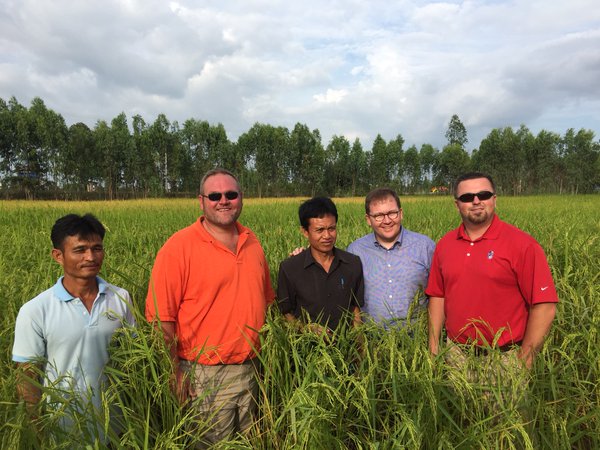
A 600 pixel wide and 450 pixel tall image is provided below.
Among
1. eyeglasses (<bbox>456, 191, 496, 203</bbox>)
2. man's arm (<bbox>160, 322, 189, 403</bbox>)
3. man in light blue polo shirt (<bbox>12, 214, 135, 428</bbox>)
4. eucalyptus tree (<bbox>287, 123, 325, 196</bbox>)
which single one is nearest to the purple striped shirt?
eyeglasses (<bbox>456, 191, 496, 203</bbox>)

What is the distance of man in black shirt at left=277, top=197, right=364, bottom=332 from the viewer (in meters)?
2.45

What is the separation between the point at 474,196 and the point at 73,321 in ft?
8.20

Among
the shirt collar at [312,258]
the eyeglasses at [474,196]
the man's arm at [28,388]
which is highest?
the eyeglasses at [474,196]

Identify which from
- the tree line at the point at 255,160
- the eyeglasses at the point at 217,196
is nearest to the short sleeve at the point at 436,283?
the eyeglasses at the point at 217,196

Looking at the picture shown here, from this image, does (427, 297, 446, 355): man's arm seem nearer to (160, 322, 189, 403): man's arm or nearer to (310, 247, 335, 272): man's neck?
(310, 247, 335, 272): man's neck

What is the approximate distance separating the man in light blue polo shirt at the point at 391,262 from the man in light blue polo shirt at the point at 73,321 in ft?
5.34

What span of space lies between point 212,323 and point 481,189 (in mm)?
1908

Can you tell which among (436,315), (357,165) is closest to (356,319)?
(436,315)

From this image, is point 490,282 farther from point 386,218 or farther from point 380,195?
point 380,195

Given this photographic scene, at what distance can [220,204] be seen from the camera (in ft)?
7.42

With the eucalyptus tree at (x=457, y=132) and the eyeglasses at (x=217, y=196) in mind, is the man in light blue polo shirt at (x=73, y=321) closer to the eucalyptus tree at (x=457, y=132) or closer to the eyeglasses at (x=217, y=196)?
the eyeglasses at (x=217, y=196)

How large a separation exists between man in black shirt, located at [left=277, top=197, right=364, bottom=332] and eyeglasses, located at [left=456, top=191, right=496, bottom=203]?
86 cm

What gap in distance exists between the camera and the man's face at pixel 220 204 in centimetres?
225

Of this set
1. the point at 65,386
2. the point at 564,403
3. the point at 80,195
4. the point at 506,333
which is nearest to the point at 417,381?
the point at 506,333
